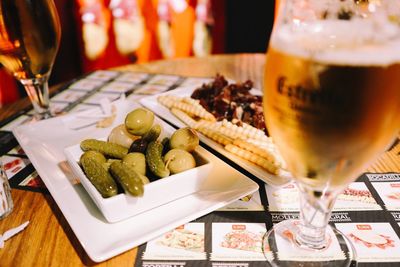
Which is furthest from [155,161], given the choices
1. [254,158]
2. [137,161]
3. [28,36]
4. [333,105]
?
[28,36]

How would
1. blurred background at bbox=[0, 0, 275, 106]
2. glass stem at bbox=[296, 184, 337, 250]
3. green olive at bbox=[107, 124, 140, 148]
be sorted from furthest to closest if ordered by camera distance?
blurred background at bbox=[0, 0, 275, 106]
green olive at bbox=[107, 124, 140, 148]
glass stem at bbox=[296, 184, 337, 250]

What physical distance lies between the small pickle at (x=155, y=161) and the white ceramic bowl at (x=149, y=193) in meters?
0.04

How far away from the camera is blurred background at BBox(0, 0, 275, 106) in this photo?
3760 millimetres

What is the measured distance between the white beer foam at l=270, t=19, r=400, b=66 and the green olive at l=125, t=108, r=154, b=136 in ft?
1.73

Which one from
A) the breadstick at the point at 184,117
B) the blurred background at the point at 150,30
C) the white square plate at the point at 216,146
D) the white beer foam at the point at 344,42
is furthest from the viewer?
the blurred background at the point at 150,30

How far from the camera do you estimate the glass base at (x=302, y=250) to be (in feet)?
2.08

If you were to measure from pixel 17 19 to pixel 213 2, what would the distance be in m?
3.22

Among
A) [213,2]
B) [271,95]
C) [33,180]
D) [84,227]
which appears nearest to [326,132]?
[271,95]

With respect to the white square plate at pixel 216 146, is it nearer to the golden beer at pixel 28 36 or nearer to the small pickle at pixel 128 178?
the small pickle at pixel 128 178

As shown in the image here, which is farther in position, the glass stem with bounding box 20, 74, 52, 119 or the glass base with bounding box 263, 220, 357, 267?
the glass stem with bounding box 20, 74, 52, 119

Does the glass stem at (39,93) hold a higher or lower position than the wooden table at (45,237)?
higher

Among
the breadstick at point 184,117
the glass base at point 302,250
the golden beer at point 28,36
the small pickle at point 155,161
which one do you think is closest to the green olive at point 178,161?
the small pickle at point 155,161

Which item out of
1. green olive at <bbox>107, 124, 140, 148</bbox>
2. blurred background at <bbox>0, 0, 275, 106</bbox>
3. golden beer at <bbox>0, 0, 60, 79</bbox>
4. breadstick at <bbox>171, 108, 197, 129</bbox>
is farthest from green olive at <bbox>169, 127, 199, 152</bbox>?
blurred background at <bbox>0, 0, 275, 106</bbox>

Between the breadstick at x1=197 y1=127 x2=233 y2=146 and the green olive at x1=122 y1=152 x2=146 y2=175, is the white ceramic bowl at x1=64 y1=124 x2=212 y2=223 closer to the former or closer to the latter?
the green olive at x1=122 y1=152 x2=146 y2=175
